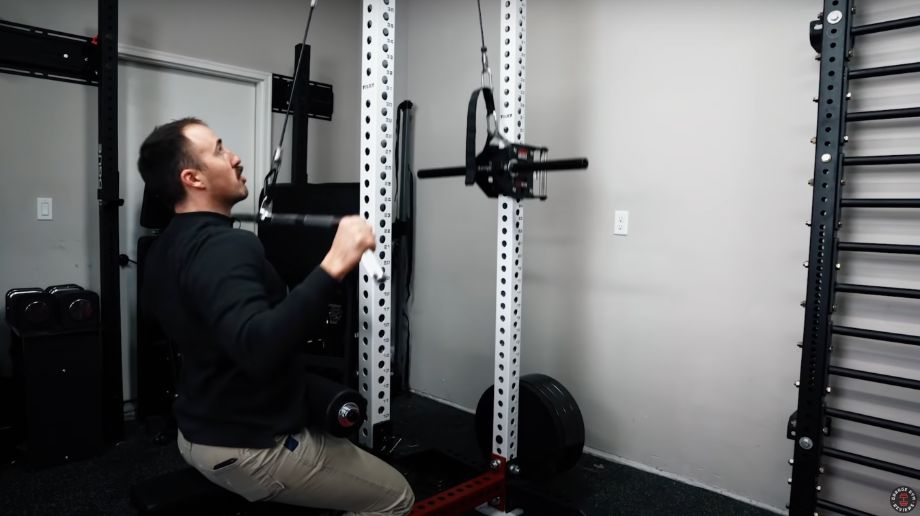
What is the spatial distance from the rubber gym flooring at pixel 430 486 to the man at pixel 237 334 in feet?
3.30

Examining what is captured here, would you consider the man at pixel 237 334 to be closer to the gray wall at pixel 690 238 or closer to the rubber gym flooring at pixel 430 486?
the rubber gym flooring at pixel 430 486

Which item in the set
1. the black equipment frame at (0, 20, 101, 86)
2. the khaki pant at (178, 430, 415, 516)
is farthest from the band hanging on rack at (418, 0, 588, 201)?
the black equipment frame at (0, 20, 101, 86)

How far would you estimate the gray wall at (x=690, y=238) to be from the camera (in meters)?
2.19

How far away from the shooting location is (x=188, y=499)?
3.92 feet

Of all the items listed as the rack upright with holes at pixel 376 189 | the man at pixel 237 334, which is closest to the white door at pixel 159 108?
the rack upright with holes at pixel 376 189

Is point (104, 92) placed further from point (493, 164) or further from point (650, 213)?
point (650, 213)

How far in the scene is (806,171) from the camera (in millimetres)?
Answer: 2217

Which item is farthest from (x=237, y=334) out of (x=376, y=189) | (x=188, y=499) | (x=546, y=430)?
(x=546, y=430)

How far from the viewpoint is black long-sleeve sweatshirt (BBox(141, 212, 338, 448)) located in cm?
110

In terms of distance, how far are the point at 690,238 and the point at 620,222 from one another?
0.34 metres

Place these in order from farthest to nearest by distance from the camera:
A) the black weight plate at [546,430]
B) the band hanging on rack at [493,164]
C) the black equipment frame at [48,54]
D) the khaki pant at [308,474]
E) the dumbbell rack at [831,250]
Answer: the black equipment frame at [48,54]
the black weight plate at [546,430]
the band hanging on rack at [493,164]
the dumbbell rack at [831,250]
the khaki pant at [308,474]

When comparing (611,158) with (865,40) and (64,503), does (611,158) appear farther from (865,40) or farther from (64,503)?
(64,503)

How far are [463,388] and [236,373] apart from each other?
2380 mm

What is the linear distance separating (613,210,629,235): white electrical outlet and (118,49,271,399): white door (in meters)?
2.16
